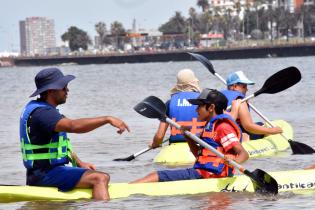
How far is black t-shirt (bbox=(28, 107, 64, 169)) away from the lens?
35.6 ft

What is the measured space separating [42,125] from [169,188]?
1.84m

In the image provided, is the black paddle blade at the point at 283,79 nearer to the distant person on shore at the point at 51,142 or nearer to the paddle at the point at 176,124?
the paddle at the point at 176,124

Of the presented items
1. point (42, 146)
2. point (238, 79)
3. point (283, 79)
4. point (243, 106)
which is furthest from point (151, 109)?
point (283, 79)

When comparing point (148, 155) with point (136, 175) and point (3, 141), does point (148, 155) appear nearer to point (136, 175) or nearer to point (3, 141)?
point (136, 175)

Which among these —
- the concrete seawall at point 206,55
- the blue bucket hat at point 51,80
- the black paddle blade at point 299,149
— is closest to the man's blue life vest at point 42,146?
the blue bucket hat at point 51,80

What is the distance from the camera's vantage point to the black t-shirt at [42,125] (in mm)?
10852

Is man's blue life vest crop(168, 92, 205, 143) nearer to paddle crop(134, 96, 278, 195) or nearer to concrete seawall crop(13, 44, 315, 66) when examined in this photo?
paddle crop(134, 96, 278, 195)

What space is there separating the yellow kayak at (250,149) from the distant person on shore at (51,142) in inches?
175

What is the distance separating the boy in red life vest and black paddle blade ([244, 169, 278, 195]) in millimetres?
297

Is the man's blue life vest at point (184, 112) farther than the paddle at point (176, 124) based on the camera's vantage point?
Yes

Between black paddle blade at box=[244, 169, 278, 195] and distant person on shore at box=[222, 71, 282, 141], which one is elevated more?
distant person on shore at box=[222, 71, 282, 141]

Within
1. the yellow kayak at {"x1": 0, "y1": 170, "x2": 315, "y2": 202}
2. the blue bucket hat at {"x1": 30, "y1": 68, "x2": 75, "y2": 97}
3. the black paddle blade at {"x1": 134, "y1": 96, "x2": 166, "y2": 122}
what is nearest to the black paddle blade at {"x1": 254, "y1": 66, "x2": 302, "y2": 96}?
the yellow kayak at {"x1": 0, "y1": 170, "x2": 315, "y2": 202}

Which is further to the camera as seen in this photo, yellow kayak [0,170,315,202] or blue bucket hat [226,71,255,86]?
blue bucket hat [226,71,255,86]

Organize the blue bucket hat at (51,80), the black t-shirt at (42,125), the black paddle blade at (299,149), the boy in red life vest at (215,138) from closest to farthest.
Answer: the black t-shirt at (42,125) → the blue bucket hat at (51,80) → the boy in red life vest at (215,138) → the black paddle blade at (299,149)
